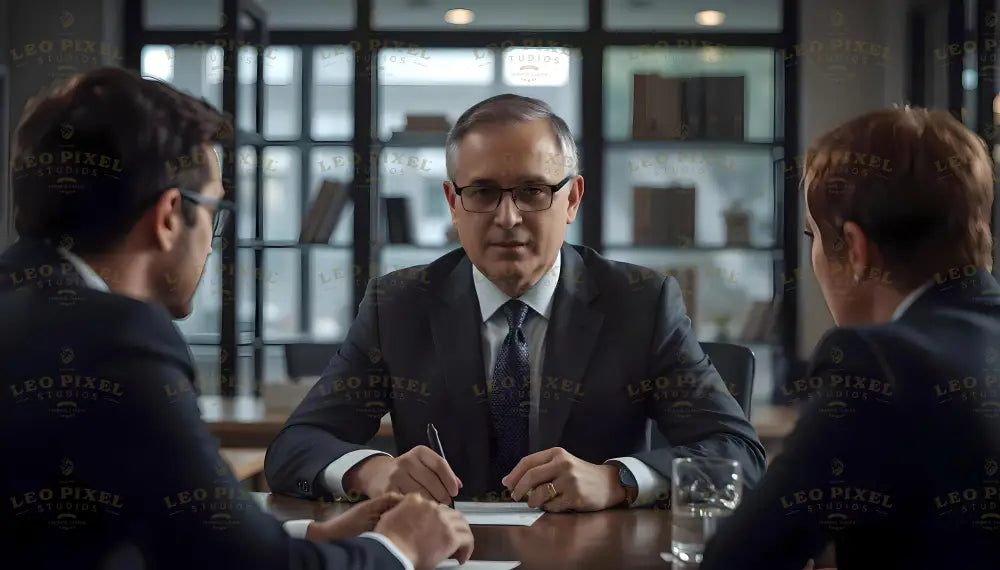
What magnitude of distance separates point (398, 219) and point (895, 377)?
129 inches

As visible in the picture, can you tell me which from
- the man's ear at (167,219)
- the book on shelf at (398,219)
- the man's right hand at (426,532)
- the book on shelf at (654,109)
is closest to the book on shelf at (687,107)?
the book on shelf at (654,109)

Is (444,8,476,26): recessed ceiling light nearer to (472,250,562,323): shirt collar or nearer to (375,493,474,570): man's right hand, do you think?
(472,250,562,323): shirt collar

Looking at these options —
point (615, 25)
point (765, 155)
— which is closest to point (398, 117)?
point (615, 25)

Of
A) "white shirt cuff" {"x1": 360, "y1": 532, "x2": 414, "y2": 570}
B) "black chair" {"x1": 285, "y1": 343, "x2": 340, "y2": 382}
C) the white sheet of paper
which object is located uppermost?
"black chair" {"x1": 285, "y1": 343, "x2": 340, "y2": 382}

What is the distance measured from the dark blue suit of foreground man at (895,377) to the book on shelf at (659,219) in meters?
3.09

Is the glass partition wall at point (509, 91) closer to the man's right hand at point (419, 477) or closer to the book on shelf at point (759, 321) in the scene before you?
the book on shelf at point (759, 321)

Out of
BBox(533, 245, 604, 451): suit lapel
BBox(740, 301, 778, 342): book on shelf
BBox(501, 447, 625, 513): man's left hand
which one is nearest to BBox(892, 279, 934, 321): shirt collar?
BBox(501, 447, 625, 513): man's left hand

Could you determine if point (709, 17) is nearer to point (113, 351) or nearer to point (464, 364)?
point (464, 364)

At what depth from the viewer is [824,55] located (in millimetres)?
4047

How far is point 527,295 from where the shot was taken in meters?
1.94

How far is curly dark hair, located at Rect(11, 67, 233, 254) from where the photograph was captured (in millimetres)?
1035

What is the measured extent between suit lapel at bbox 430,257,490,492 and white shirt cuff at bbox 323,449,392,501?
0.92ft

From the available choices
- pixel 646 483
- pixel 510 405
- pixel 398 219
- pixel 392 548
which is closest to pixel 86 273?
pixel 392 548

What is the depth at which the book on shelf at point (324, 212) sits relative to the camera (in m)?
4.13
